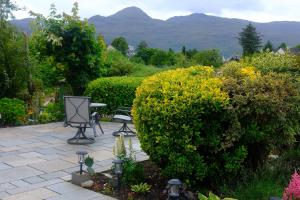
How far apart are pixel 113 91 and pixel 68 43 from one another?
5.61 ft

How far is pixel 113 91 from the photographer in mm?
10219

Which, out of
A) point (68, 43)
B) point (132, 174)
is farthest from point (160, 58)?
point (132, 174)

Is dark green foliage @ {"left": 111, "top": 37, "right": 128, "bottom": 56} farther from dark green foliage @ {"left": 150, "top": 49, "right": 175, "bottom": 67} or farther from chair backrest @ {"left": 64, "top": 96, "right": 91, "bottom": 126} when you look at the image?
chair backrest @ {"left": 64, "top": 96, "right": 91, "bottom": 126}

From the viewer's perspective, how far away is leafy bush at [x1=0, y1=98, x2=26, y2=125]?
8.81m

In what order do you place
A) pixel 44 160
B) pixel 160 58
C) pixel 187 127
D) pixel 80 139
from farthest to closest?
pixel 160 58
pixel 80 139
pixel 44 160
pixel 187 127

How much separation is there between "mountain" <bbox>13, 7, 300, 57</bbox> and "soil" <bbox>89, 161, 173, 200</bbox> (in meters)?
92.8

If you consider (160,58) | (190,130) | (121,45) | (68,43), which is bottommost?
(190,130)

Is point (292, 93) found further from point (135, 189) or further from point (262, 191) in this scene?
point (135, 189)

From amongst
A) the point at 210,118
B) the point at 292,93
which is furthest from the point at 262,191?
the point at 292,93

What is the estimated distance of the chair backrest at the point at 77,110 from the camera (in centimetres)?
702

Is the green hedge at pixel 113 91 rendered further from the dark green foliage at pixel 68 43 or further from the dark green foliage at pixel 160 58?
the dark green foliage at pixel 160 58

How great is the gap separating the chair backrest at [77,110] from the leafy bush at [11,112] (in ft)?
7.34

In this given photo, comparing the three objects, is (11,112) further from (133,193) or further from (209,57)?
(209,57)

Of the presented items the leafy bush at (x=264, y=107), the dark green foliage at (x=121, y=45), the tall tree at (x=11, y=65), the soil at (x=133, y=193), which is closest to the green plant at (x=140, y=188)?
the soil at (x=133, y=193)
